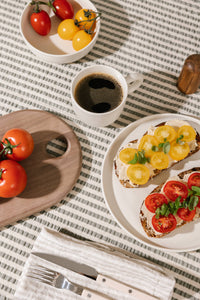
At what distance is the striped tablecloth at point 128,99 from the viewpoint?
912mm

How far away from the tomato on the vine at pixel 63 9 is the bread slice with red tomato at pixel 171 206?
0.59m

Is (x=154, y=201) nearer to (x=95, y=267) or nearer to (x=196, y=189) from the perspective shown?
(x=196, y=189)

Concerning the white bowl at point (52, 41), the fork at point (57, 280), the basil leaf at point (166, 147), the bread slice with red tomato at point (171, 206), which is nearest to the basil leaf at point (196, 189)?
the bread slice with red tomato at point (171, 206)

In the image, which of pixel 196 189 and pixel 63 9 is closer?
pixel 196 189

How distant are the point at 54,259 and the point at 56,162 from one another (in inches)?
10.7

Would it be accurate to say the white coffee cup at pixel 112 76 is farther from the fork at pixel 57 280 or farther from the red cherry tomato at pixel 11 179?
the fork at pixel 57 280

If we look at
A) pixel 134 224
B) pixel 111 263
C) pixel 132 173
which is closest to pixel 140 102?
pixel 132 173

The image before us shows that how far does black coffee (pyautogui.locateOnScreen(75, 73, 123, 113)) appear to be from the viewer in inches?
35.5

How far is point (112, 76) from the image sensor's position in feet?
2.99

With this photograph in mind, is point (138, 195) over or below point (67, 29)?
below

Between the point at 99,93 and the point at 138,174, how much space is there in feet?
0.85

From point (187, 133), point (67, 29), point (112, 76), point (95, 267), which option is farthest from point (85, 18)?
point (95, 267)

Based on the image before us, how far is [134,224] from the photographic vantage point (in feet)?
2.97

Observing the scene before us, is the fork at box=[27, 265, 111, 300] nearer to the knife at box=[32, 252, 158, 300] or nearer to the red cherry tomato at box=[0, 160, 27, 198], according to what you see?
the knife at box=[32, 252, 158, 300]
